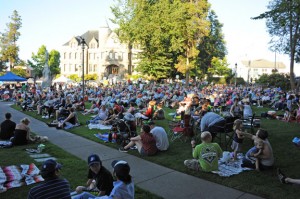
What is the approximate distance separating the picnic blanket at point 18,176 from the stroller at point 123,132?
3.45 m

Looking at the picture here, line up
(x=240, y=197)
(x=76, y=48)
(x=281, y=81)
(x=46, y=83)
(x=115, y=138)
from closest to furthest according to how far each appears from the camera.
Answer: (x=240, y=197) < (x=115, y=138) < (x=46, y=83) < (x=281, y=81) < (x=76, y=48)

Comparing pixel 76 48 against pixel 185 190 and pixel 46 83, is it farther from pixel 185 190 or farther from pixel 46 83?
pixel 185 190

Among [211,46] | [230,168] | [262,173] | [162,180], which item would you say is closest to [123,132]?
[162,180]

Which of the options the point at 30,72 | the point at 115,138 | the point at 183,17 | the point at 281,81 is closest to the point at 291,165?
the point at 115,138

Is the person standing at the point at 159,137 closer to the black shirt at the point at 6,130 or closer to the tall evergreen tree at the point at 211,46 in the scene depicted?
the black shirt at the point at 6,130

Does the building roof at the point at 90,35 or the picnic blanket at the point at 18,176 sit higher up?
the building roof at the point at 90,35

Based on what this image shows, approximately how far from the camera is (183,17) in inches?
1825

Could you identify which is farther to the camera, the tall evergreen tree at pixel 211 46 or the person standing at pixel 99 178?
the tall evergreen tree at pixel 211 46

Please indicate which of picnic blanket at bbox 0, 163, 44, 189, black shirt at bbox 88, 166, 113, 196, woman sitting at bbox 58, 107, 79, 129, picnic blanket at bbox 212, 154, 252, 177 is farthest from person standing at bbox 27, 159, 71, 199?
woman sitting at bbox 58, 107, 79, 129

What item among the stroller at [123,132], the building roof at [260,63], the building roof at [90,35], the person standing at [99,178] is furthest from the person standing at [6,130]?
the building roof at [260,63]

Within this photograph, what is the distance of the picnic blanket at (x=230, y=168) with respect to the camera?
22.4 ft

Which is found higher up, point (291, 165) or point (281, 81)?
point (281, 81)

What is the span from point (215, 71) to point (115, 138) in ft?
174

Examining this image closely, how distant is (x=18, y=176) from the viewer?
6324mm
